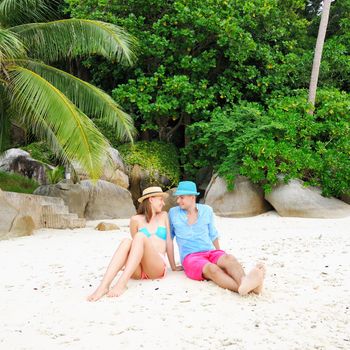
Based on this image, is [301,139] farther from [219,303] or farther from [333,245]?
[219,303]

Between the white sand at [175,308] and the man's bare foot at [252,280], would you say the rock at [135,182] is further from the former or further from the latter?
the man's bare foot at [252,280]

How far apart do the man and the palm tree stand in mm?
3537

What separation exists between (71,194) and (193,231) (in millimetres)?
6749

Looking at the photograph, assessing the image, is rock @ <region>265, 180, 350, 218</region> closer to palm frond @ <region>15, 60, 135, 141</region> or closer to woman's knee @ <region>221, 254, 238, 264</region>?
palm frond @ <region>15, 60, 135, 141</region>

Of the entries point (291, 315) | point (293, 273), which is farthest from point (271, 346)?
point (293, 273)

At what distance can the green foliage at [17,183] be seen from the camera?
464 inches

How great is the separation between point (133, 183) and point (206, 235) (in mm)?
8750

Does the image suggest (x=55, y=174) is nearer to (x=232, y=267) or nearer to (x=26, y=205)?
(x=26, y=205)

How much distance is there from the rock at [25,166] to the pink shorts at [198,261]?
975cm

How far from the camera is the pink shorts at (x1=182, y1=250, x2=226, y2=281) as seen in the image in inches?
Result: 180

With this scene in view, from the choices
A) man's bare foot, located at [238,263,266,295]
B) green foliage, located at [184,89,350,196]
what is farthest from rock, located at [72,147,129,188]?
man's bare foot, located at [238,263,266,295]

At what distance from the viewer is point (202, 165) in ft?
45.3

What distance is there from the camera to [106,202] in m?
11.5

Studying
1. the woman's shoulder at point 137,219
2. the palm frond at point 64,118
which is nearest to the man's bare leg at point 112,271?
the woman's shoulder at point 137,219
